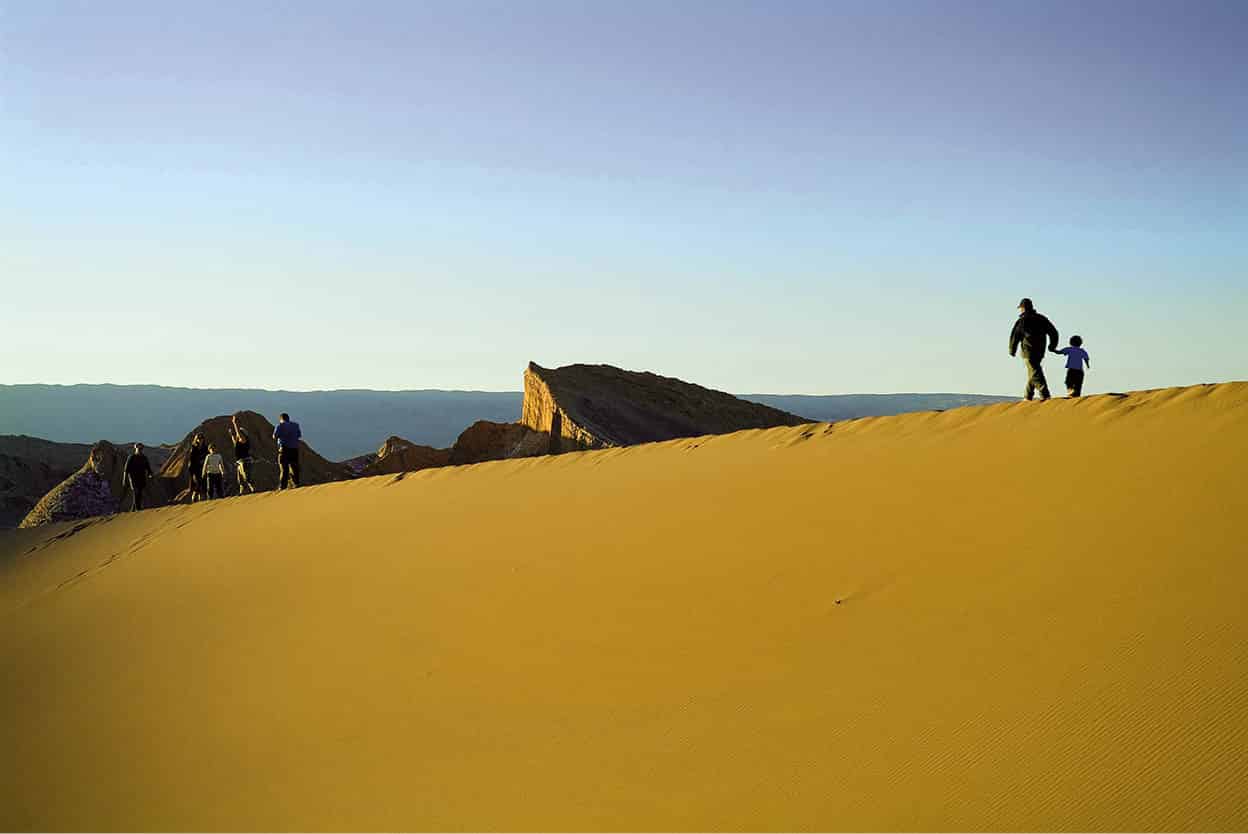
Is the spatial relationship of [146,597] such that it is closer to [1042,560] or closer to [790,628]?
[790,628]

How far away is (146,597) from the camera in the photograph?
10.0m

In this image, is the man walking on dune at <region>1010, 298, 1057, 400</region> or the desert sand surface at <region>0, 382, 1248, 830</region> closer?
the desert sand surface at <region>0, 382, 1248, 830</region>

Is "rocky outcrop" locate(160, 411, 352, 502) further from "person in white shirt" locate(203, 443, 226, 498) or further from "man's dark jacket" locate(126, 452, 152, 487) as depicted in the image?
"man's dark jacket" locate(126, 452, 152, 487)

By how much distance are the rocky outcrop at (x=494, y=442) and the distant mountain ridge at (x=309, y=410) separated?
96804mm

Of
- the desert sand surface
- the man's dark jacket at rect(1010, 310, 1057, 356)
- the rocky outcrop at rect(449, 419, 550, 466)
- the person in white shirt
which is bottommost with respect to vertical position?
the desert sand surface

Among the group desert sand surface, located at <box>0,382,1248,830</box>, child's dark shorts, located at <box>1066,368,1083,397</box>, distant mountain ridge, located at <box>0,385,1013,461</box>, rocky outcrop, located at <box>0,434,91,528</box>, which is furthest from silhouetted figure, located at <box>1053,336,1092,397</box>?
distant mountain ridge, located at <box>0,385,1013,461</box>

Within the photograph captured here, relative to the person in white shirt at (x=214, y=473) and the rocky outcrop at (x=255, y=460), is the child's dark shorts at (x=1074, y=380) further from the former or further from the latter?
the rocky outcrop at (x=255, y=460)

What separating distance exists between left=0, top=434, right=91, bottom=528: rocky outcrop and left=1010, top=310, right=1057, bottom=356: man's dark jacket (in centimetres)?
2619

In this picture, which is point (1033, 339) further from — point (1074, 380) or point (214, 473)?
point (214, 473)

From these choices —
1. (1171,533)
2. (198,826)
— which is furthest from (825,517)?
(198,826)

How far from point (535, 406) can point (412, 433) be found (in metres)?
118

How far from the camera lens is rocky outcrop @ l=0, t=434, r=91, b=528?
30.1m

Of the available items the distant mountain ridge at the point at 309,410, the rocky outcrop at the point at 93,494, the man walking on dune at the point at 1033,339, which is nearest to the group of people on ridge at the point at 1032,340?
the man walking on dune at the point at 1033,339

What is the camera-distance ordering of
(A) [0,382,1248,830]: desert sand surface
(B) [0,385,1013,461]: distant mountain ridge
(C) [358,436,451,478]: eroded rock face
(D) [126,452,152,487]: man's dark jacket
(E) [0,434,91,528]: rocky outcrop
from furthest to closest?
(B) [0,385,1013,461]: distant mountain ridge < (E) [0,434,91,528]: rocky outcrop < (C) [358,436,451,478]: eroded rock face < (D) [126,452,152,487]: man's dark jacket < (A) [0,382,1248,830]: desert sand surface
